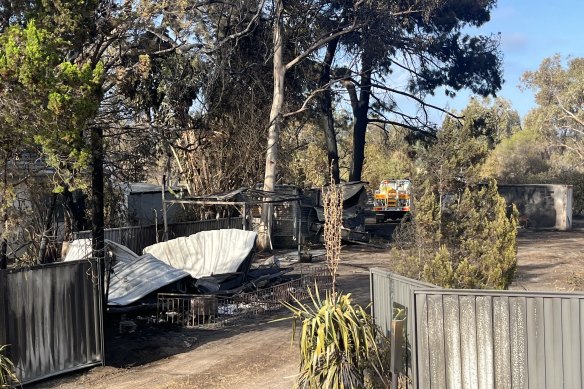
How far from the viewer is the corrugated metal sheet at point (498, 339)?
6.41 metres

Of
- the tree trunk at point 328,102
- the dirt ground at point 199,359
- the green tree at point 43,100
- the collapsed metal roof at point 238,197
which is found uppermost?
the tree trunk at point 328,102

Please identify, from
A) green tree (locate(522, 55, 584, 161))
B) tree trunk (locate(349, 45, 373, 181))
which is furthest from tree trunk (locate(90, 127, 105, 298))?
green tree (locate(522, 55, 584, 161))

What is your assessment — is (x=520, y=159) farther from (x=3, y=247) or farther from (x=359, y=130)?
(x=3, y=247)

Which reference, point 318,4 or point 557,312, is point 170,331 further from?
point 318,4

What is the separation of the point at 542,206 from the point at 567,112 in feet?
102

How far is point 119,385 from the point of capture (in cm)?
941

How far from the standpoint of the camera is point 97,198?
11852 mm

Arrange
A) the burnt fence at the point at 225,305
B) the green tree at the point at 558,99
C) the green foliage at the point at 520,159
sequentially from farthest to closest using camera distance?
1. the green tree at the point at 558,99
2. the green foliage at the point at 520,159
3. the burnt fence at the point at 225,305

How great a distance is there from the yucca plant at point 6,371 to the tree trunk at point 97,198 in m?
1.95

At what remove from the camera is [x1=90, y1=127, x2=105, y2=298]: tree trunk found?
1088 centimetres

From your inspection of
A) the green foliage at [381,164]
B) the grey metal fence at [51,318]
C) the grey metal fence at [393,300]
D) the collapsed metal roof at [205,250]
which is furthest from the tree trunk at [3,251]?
the green foliage at [381,164]

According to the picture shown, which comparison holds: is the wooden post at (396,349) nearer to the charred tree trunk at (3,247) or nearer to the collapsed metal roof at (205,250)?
the charred tree trunk at (3,247)

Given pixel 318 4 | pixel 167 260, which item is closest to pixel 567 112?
pixel 318 4

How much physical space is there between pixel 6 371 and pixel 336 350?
4633 millimetres
